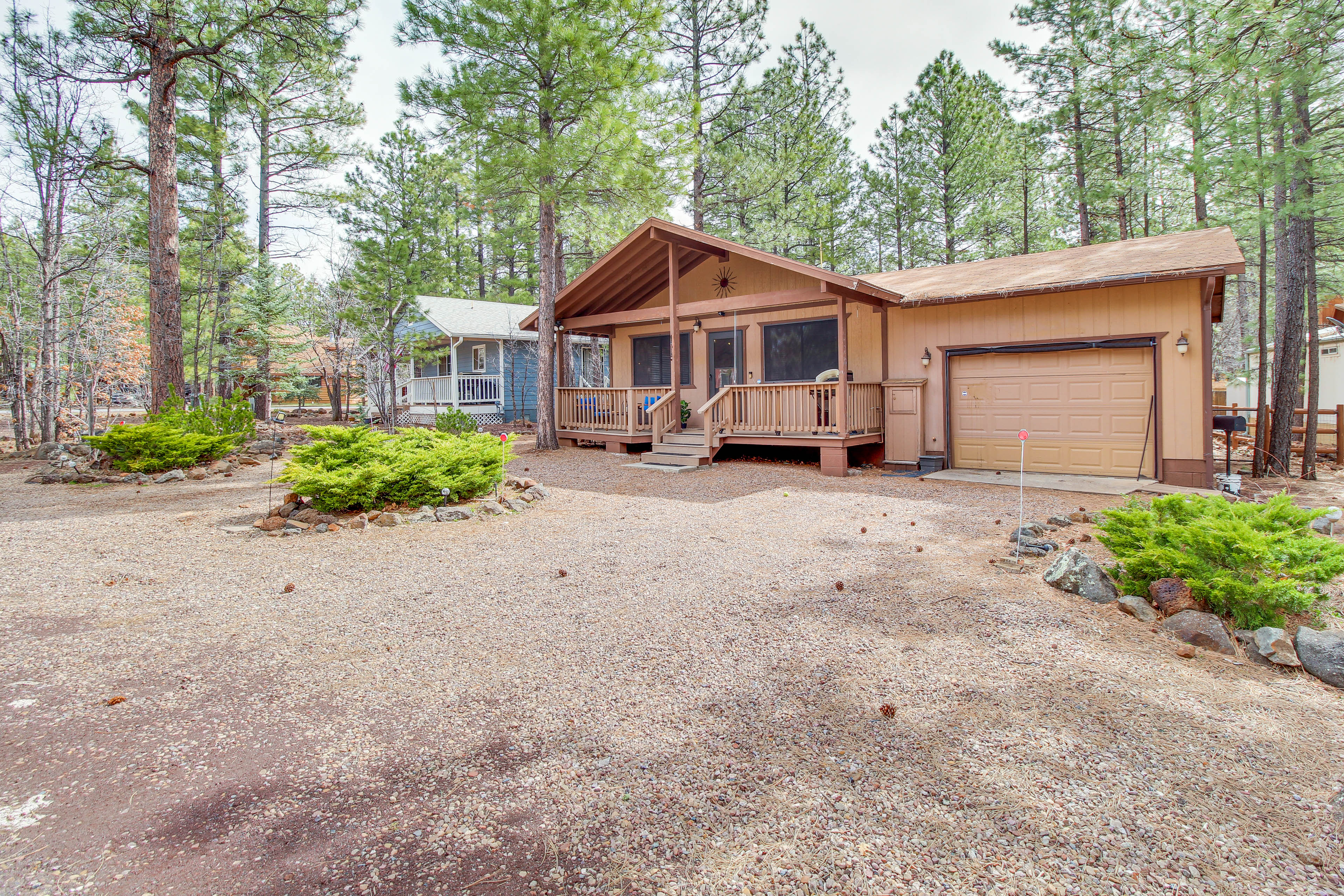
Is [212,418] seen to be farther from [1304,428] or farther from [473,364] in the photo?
[1304,428]

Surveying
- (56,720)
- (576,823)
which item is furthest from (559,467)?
(576,823)

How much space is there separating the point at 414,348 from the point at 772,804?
19.3 m

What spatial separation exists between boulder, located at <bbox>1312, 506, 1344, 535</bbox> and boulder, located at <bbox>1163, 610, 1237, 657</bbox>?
315 centimetres

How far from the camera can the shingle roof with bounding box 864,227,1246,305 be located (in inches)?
329

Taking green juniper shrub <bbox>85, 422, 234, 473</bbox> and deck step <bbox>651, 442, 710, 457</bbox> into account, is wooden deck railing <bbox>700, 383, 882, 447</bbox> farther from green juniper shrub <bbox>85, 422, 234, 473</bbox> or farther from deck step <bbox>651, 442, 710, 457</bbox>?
green juniper shrub <bbox>85, 422, 234, 473</bbox>

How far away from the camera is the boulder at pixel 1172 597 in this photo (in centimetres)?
375

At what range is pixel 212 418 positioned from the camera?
10867 mm

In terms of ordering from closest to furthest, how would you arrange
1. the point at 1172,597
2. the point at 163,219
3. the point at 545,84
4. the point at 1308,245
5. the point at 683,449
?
the point at 1172,597 → the point at 1308,245 → the point at 163,219 → the point at 683,449 → the point at 545,84

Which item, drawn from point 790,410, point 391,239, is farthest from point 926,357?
point 391,239

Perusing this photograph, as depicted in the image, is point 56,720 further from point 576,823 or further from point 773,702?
point 773,702

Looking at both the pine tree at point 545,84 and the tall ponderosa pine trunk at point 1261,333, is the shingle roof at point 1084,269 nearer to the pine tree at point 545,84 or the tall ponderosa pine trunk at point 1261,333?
the tall ponderosa pine trunk at point 1261,333

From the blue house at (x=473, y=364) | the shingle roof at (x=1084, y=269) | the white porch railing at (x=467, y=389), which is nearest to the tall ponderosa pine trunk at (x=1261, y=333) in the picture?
the shingle roof at (x=1084, y=269)

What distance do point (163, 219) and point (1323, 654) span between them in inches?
566

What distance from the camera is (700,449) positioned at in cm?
1135
